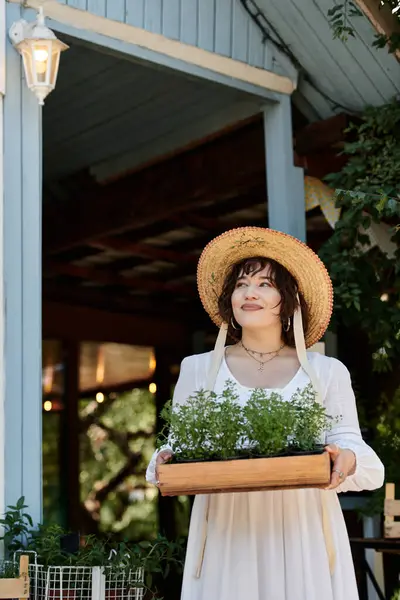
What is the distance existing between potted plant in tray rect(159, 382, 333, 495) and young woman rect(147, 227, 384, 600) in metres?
0.09

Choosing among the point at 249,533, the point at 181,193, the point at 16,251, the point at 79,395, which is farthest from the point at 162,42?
the point at 79,395

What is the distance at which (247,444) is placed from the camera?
300 centimetres

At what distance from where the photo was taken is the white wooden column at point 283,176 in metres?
5.75

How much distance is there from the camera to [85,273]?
923cm

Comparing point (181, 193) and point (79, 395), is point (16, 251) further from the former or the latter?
point (79, 395)

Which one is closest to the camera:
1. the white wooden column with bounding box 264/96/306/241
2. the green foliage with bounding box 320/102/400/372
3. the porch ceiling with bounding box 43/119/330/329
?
the green foliage with bounding box 320/102/400/372

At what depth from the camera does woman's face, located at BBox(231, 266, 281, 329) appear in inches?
130

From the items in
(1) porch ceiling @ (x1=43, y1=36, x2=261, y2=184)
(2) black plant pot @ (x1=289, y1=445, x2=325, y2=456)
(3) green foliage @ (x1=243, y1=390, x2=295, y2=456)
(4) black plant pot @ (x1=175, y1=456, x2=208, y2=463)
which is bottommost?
(4) black plant pot @ (x1=175, y1=456, x2=208, y2=463)

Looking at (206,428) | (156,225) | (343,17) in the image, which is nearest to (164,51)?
(343,17)

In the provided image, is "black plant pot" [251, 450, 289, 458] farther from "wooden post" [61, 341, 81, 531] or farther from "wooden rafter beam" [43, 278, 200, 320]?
"wooden post" [61, 341, 81, 531]

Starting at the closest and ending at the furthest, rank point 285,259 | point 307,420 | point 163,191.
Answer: point 307,420
point 285,259
point 163,191

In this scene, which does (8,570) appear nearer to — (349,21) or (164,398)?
(349,21)

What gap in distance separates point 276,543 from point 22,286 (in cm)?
185

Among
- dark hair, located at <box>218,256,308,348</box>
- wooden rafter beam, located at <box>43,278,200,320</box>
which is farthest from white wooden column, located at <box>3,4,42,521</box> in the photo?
wooden rafter beam, located at <box>43,278,200,320</box>
